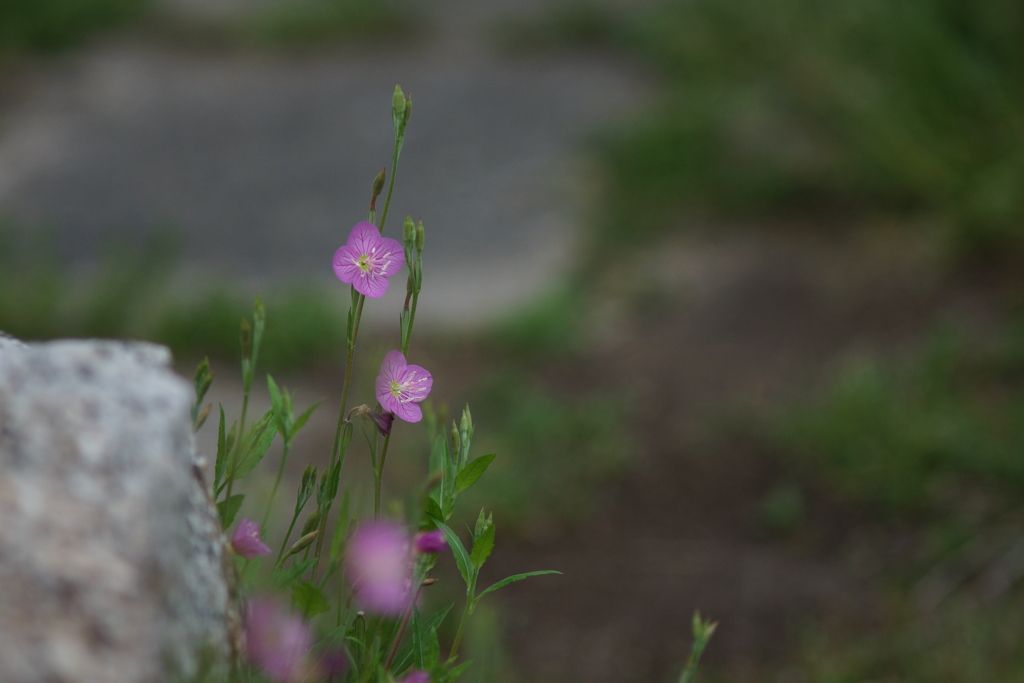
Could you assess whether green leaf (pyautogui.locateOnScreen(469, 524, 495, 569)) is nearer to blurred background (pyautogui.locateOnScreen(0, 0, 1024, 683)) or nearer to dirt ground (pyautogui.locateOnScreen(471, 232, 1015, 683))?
blurred background (pyautogui.locateOnScreen(0, 0, 1024, 683))

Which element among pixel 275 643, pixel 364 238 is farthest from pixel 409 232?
pixel 275 643

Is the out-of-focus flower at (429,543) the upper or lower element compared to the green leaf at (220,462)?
upper

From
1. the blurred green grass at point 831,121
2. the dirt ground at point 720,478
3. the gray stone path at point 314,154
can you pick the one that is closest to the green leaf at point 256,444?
the dirt ground at point 720,478

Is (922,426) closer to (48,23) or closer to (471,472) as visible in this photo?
(471,472)

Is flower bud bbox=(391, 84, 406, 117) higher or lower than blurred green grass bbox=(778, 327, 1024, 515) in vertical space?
higher

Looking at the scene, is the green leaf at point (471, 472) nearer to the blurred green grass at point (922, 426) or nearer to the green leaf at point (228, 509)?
the green leaf at point (228, 509)

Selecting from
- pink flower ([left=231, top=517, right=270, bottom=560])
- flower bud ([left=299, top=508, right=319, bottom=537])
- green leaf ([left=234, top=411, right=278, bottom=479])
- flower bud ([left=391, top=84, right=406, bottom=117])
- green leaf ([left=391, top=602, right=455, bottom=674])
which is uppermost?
flower bud ([left=391, top=84, right=406, bottom=117])

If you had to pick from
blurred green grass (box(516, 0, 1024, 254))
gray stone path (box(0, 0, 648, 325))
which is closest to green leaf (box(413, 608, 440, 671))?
gray stone path (box(0, 0, 648, 325))

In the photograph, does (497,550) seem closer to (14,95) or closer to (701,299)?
(701,299)
